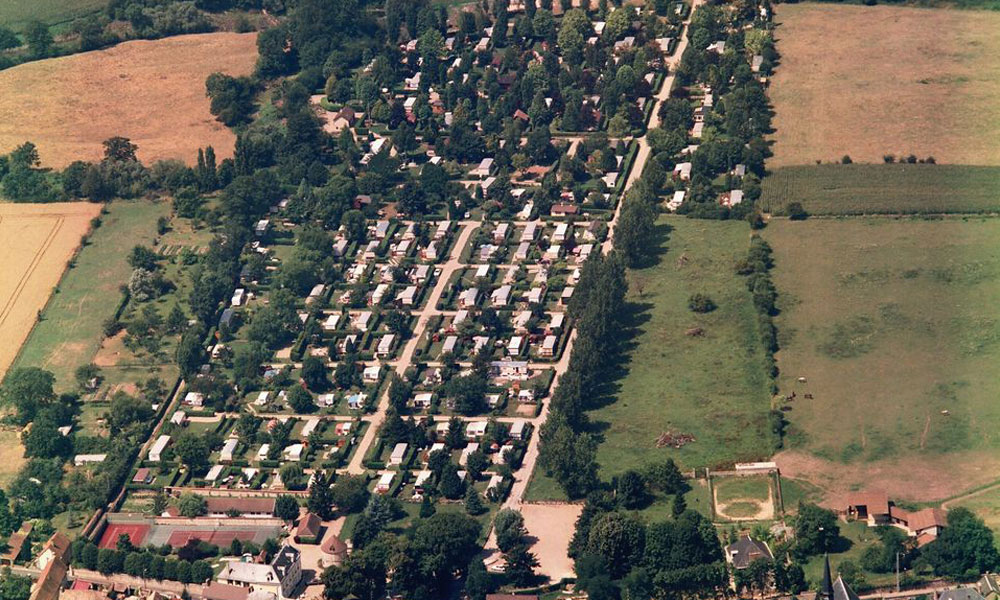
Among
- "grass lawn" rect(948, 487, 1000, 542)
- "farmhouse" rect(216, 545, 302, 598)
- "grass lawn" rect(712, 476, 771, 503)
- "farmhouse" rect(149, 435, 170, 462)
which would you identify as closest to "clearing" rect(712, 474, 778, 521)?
"grass lawn" rect(712, 476, 771, 503)

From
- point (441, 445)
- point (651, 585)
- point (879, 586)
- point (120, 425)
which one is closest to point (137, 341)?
point (120, 425)

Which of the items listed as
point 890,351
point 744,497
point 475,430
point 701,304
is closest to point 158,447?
point 475,430

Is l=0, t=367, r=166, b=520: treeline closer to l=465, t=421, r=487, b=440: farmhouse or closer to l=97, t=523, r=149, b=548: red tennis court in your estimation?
l=97, t=523, r=149, b=548: red tennis court

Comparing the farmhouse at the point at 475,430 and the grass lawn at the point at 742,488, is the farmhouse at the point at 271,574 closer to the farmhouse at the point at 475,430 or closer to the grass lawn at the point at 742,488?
the farmhouse at the point at 475,430

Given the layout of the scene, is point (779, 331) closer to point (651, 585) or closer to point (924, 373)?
point (924, 373)

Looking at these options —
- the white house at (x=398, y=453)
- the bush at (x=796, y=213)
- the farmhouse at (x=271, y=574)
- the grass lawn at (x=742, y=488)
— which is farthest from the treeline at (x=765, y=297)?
the farmhouse at (x=271, y=574)
